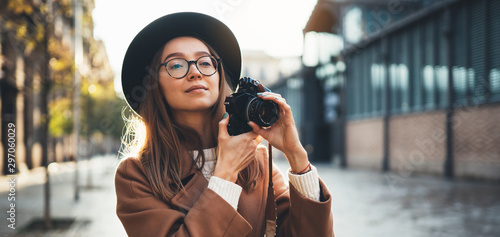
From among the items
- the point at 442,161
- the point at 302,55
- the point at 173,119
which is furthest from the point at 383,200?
the point at 302,55

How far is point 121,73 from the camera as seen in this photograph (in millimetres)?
1879

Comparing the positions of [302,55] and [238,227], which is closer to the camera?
[238,227]

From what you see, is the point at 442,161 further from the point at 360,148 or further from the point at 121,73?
the point at 121,73

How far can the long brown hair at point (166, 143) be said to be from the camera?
1689 millimetres

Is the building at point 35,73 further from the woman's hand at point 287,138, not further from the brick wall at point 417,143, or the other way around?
the brick wall at point 417,143

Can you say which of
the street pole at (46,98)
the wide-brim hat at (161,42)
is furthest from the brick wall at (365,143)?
the wide-brim hat at (161,42)

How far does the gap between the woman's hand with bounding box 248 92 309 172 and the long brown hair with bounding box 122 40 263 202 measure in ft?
0.58

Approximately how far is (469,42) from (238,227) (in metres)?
14.5

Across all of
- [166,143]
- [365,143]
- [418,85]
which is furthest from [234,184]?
[365,143]

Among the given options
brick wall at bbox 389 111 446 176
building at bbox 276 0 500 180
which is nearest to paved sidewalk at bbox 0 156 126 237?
building at bbox 276 0 500 180

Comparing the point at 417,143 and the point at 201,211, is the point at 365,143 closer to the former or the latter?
the point at 417,143

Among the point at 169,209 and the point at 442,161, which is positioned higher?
the point at 169,209

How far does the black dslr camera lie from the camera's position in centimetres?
166

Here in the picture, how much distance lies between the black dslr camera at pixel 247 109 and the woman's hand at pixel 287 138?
0.03 m
